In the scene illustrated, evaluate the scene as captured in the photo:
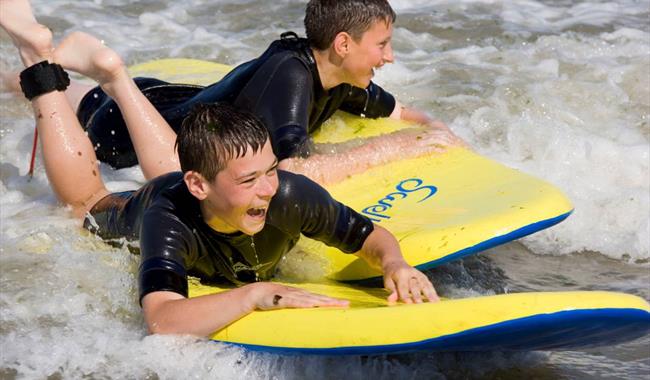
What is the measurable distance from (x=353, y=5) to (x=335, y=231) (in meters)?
1.24

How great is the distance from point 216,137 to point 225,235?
0.37m

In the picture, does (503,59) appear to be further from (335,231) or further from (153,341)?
(153,341)

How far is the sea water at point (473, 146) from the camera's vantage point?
3375mm

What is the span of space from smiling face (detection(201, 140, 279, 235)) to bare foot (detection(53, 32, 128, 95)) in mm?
1271

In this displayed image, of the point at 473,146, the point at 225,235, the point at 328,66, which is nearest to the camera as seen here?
the point at 225,235

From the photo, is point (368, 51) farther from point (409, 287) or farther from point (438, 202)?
point (409, 287)

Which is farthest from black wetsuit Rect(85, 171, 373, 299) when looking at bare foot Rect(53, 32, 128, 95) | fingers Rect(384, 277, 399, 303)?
bare foot Rect(53, 32, 128, 95)

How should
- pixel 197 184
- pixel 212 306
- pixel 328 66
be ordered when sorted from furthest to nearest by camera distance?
pixel 328 66 < pixel 197 184 < pixel 212 306

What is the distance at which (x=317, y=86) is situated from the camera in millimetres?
4539

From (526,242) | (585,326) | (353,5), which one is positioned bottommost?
(526,242)

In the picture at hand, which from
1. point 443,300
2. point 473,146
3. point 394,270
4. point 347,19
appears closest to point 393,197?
point 347,19

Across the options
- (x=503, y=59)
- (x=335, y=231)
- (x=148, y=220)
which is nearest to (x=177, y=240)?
(x=148, y=220)

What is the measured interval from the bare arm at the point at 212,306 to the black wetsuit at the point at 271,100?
1.05m

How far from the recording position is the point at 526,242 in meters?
4.66
